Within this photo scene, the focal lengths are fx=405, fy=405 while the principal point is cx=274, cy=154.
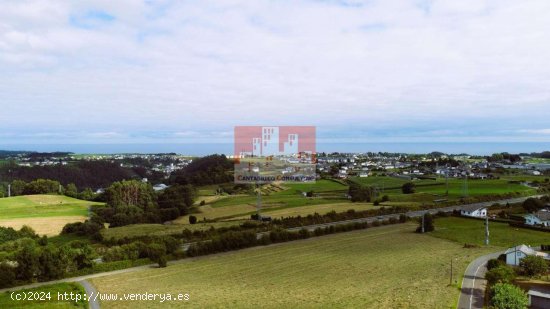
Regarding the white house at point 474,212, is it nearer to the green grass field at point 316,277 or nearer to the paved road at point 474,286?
the green grass field at point 316,277

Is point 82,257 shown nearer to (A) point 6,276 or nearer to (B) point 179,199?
(A) point 6,276

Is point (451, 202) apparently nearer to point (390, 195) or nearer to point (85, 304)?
point (390, 195)

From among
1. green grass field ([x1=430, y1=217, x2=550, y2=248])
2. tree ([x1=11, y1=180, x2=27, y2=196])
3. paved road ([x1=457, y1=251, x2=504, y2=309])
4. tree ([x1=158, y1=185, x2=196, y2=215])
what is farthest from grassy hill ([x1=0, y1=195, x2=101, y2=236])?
green grass field ([x1=430, y1=217, x2=550, y2=248])

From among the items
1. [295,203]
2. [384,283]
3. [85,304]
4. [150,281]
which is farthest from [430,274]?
[295,203]

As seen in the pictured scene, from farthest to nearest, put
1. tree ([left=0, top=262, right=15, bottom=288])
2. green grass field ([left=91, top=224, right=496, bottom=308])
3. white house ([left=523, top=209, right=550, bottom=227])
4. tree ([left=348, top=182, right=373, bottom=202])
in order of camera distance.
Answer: tree ([left=348, top=182, right=373, bottom=202]), white house ([left=523, top=209, right=550, bottom=227]), tree ([left=0, top=262, right=15, bottom=288]), green grass field ([left=91, top=224, right=496, bottom=308])

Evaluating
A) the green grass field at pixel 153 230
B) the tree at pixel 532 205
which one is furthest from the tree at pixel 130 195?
the tree at pixel 532 205

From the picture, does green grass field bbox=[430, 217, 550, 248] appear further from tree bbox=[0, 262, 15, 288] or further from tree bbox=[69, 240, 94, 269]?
tree bbox=[0, 262, 15, 288]
